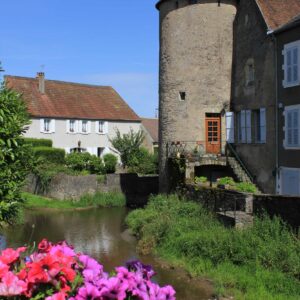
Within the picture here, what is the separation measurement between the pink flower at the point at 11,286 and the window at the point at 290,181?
14760 mm

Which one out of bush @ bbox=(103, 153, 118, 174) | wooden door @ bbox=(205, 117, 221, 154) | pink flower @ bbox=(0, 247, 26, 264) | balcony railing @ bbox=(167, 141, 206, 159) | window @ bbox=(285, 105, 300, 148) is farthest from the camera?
bush @ bbox=(103, 153, 118, 174)

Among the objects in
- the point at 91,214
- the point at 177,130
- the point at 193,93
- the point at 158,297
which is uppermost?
the point at 193,93

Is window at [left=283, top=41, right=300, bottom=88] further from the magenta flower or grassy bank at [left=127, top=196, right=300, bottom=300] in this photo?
the magenta flower

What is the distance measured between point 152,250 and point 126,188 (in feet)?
41.3

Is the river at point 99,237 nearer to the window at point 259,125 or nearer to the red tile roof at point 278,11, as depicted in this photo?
the window at point 259,125

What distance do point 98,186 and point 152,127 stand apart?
23.9 metres

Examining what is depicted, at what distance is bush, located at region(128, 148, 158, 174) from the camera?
31.8m

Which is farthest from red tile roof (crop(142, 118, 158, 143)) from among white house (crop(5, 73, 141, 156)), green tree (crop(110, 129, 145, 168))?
green tree (crop(110, 129, 145, 168))

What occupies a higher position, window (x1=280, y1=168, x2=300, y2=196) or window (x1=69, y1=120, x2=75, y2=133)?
window (x1=69, y1=120, x2=75, y2=133)

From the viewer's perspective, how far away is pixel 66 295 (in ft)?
9.83

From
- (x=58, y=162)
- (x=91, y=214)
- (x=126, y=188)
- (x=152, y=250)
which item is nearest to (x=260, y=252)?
(x=152, y=250)

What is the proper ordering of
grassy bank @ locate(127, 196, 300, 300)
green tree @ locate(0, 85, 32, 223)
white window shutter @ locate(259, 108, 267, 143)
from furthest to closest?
1. white window shutter @ locate(259, 108, 267, 143)
2. grassy bank @ locate(127, 196, 300, 300)
3. green tree @ locate(0, 85, 32, 223)

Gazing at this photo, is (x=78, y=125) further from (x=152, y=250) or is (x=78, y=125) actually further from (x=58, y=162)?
(x=152, y=250)

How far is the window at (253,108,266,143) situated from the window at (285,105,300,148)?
1.65m
